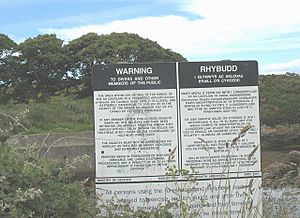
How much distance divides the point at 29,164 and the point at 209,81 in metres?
2.30

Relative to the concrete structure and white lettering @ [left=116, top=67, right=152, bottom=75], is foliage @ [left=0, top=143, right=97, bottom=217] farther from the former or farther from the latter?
the concrete structure

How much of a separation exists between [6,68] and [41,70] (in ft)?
6.51

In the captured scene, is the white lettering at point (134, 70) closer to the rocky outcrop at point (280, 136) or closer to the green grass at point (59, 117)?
the rocky outcrop at point (280, 136)

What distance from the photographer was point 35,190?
4.61 m

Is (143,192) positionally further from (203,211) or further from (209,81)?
(209,81)

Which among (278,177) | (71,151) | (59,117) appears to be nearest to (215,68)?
(278,177)

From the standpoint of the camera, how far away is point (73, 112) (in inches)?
898

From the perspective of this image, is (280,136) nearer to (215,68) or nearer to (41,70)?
(215,68)

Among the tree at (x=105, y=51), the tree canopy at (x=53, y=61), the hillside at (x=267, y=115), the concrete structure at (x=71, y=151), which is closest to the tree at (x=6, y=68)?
the tree canopy at (x=53, y=61)

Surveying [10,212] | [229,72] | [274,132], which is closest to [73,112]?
[274,132]

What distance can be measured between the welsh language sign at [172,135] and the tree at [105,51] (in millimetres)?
22883

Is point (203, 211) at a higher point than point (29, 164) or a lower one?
lower

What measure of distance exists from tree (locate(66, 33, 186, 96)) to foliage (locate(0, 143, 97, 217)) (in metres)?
24.1

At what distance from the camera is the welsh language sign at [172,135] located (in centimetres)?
628
